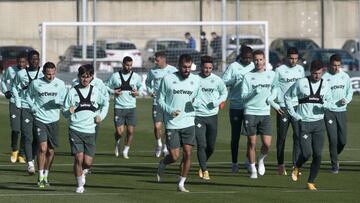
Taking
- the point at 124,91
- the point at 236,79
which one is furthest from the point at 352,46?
the point at 236,79

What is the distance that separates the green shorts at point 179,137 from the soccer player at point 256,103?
8.04 feet

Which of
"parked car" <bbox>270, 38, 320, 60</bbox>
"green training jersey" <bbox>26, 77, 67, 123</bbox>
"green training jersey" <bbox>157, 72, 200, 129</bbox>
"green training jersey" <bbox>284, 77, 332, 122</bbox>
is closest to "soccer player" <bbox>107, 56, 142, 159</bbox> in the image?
"green training jersey" <bbox>26, 77, 67, 123</bbox>

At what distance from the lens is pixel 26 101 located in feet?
82.0

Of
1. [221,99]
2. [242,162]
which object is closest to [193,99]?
[221,99]

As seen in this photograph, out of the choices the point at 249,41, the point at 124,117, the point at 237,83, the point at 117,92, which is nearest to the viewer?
the point at 237,83

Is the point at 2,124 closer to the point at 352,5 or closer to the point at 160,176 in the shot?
the point at 160,176

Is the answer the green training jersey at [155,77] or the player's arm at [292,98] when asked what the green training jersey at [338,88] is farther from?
the green training jersey at [155,77]

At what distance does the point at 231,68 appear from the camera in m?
24.5

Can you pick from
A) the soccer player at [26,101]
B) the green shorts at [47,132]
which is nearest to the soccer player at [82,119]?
the green shorts at [47,132]

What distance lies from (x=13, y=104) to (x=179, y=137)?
6.00m

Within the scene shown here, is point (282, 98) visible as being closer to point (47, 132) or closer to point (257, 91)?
point (257, 91)

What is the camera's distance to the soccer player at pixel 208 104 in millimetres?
23359

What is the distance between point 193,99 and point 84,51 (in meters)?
27.9

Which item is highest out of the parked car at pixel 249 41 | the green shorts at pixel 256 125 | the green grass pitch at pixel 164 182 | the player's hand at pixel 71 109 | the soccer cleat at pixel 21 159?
the parked car at pixel 249 41
